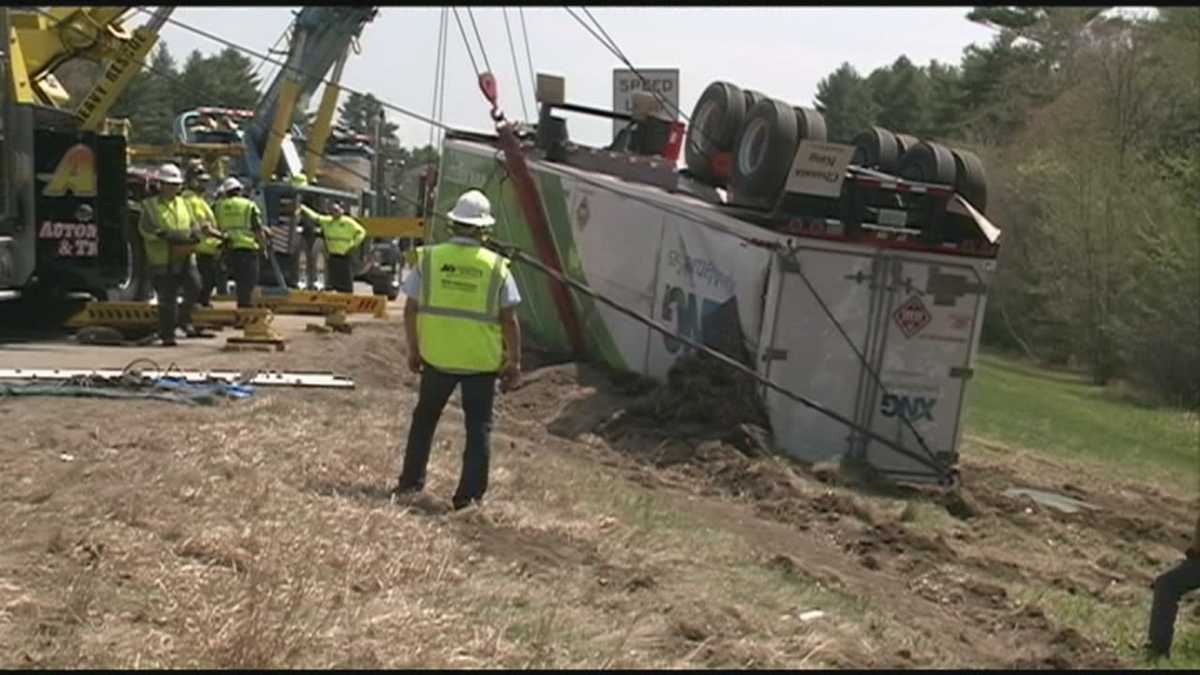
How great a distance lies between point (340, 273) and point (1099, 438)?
37.8 ft

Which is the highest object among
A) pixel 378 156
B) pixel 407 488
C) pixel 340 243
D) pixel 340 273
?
pixel 378 156

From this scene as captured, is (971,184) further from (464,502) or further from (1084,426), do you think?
(1084,426)

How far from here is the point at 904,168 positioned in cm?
1393

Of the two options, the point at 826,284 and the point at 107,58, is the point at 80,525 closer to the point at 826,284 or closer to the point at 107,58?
the point at 826,284

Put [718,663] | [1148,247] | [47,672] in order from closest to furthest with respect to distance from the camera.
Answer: [47,672] → [718,663] → [1148,247]

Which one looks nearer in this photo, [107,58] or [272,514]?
[272,514]

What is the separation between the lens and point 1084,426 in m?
24.5

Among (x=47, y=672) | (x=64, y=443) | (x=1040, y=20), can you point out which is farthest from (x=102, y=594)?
(x=1040, y=20)

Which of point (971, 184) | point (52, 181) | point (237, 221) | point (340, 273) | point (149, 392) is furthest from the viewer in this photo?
point (340, 273)

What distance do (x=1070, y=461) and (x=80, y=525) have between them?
12860 mm

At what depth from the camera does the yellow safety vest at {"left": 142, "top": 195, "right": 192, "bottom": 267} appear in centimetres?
1543

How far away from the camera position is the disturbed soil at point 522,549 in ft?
18.6

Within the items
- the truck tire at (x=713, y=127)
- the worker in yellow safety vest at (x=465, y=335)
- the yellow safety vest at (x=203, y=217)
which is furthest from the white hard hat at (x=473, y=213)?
the yellow safety vest at (x=203, y=217)

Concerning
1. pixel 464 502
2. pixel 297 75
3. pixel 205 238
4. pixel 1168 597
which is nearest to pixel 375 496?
pixel 464 502
